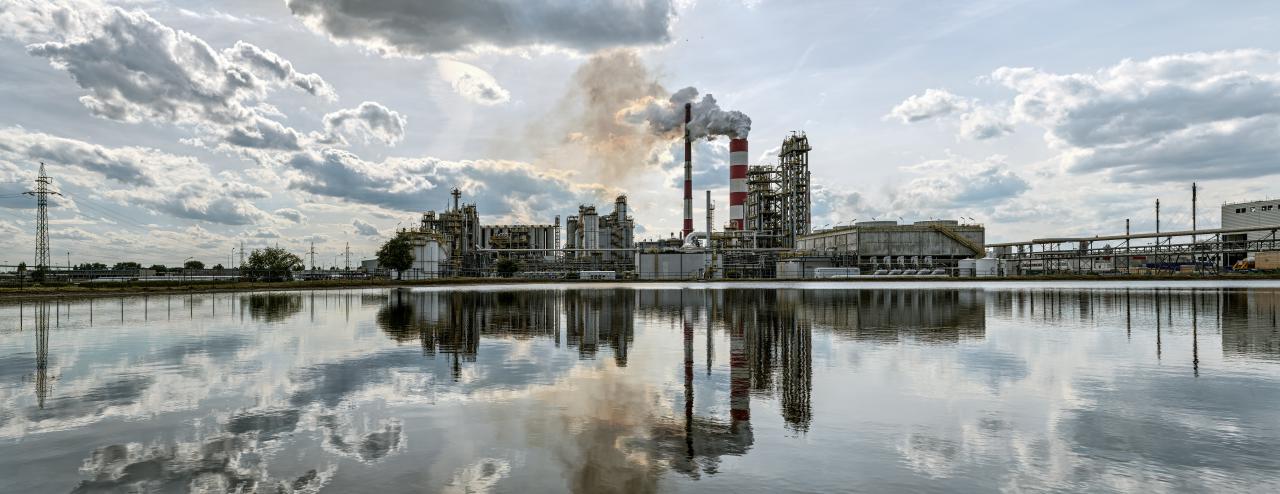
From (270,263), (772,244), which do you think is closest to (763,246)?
(772,244)

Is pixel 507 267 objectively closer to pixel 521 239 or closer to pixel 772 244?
pixel 521 239

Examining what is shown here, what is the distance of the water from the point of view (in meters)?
7.20

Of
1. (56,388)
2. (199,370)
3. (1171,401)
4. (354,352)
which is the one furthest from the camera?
(354,352)

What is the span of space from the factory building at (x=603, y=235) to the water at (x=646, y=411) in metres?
100

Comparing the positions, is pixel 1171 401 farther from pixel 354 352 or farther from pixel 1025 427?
pixel 354 352

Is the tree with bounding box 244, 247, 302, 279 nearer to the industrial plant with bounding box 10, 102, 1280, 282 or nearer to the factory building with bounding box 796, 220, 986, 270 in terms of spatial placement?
the industrial plant with bounding box 10, 102, 1280, 282

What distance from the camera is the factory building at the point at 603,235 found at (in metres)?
123

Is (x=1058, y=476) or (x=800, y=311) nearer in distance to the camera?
(x=1058, y=476)

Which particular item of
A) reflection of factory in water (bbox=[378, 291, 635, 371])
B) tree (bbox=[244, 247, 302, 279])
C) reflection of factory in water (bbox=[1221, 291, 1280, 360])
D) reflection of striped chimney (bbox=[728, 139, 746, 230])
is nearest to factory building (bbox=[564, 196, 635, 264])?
reflection of striped chimney (bbox=[728, 139, 746, 230])

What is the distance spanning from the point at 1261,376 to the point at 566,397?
14.3 meters

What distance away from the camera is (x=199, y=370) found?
14477 millimetres

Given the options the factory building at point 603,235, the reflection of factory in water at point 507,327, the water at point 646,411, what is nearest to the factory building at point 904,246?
the factory building at point 603,235

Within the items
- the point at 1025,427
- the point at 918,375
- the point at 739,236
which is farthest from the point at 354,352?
the point at 739,236

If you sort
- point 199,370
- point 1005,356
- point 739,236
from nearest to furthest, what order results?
1. point 199,370
2. point 1005,356
3. point 739,236
